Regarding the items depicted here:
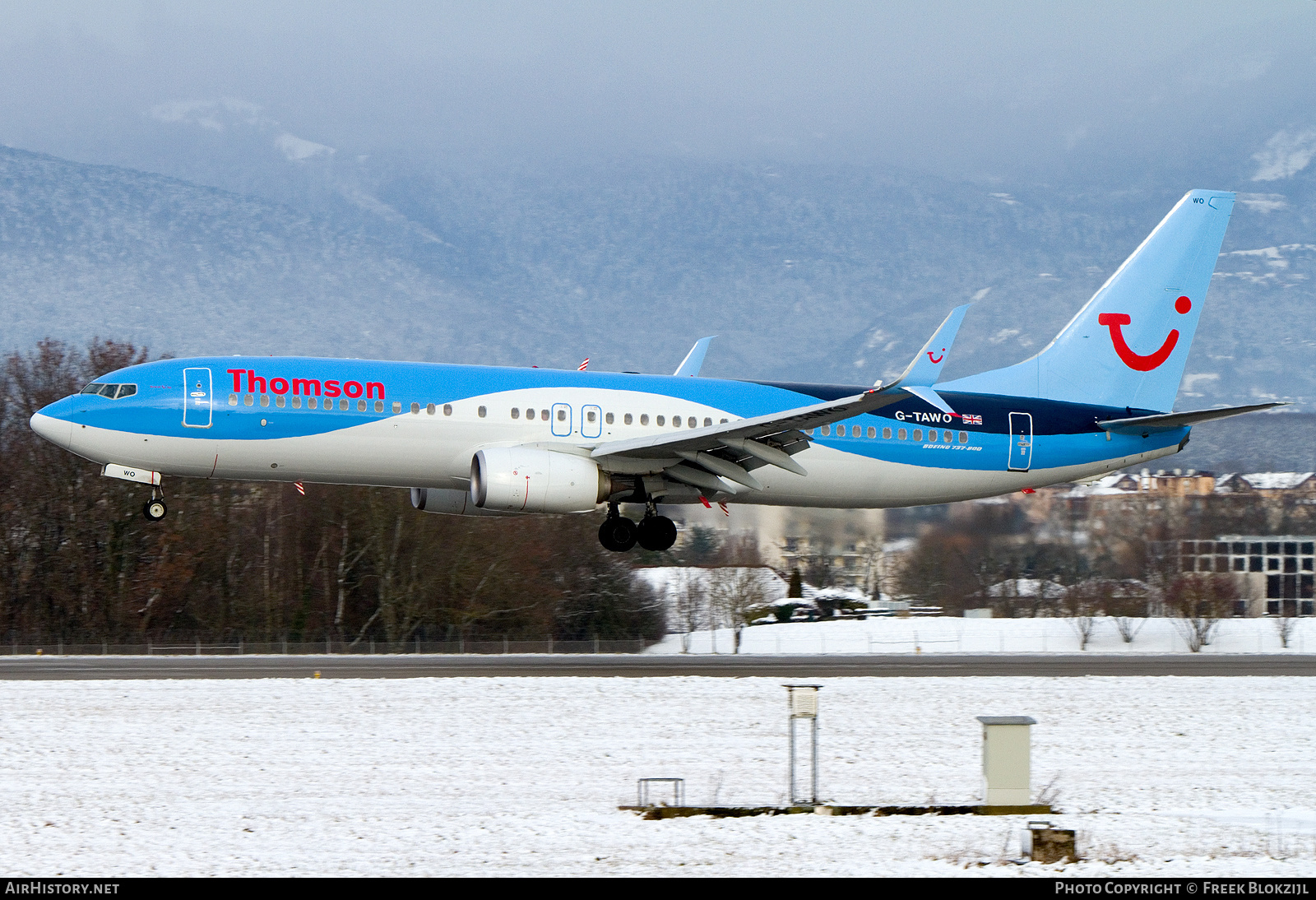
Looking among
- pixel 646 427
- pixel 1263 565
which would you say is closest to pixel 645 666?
pixel 646 427

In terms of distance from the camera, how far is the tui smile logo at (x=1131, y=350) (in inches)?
1487

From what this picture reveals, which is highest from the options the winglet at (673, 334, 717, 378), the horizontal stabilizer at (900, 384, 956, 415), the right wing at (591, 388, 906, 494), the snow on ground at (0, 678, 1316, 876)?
the winglet at (673, 334, 717, 378)

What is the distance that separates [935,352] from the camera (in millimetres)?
29641

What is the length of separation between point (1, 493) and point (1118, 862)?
57.7 meters

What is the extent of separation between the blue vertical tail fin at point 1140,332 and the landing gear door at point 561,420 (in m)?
11.4

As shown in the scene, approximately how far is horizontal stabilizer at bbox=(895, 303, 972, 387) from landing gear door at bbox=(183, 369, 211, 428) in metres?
14.5

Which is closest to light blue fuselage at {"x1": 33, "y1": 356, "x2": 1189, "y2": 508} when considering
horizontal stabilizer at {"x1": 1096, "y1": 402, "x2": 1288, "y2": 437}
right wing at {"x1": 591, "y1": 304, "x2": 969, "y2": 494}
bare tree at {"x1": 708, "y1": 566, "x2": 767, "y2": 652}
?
horizontal stabilizer at {"x1": 1096, "y1": 402, "x2": 1288, "y2": 437}

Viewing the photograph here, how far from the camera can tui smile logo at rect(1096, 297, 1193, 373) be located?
37781 millimetres

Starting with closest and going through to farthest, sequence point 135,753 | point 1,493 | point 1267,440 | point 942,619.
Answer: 1. point 135,753
2. point 942,619
3. point 1,493
4. point 1267,440

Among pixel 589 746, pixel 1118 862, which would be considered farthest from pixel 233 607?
pixel 1118 862

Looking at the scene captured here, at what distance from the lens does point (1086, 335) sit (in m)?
37.7

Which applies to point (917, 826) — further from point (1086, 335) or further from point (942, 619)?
point (942, 619)

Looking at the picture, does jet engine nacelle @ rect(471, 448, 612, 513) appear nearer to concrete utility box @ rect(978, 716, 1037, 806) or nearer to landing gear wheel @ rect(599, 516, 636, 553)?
landing gear wheel @ rect(599, 516, 636, 553)

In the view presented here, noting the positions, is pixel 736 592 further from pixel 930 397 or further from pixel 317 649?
pixel 930 397
